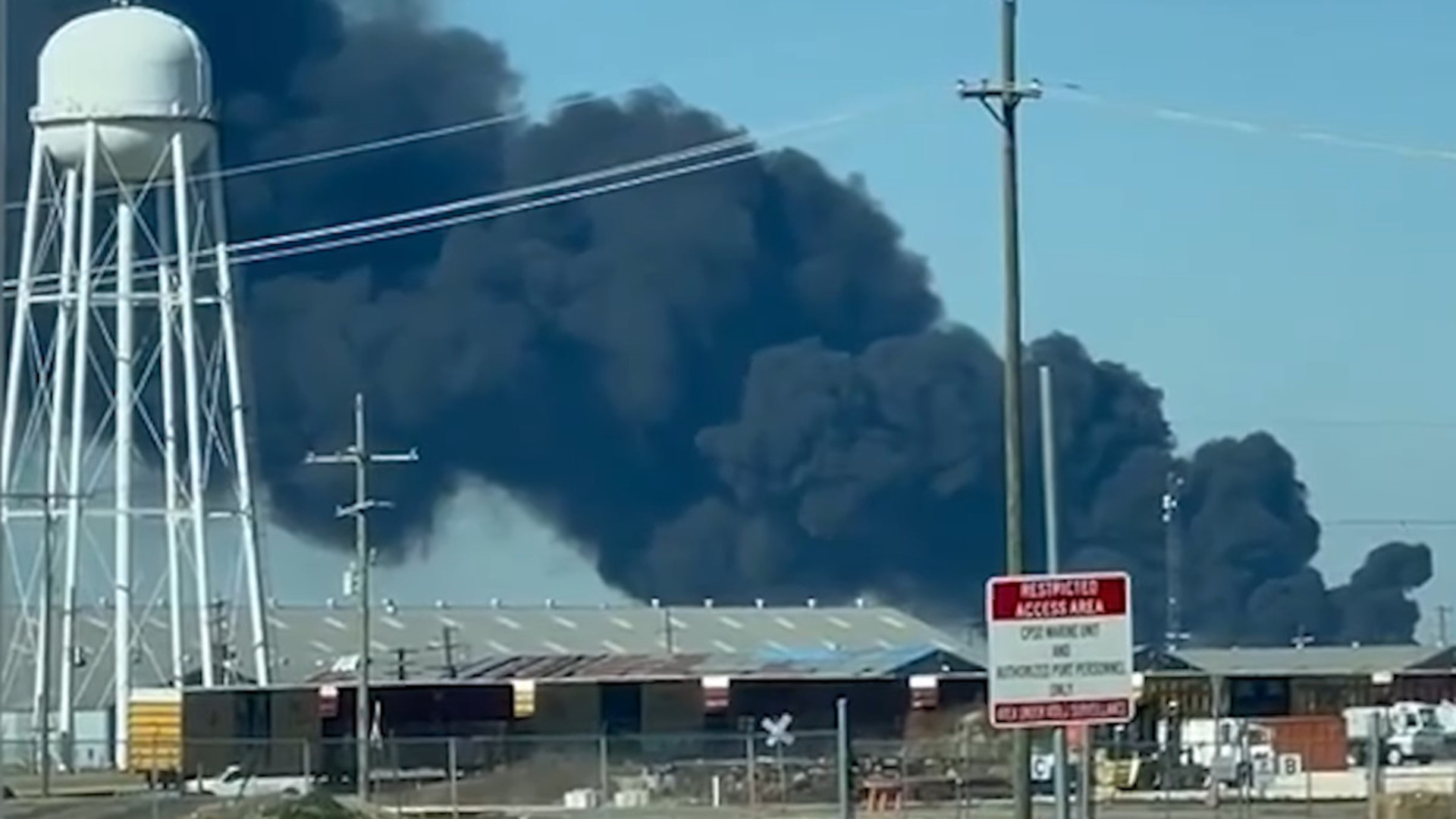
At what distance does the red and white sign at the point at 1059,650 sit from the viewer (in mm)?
19828

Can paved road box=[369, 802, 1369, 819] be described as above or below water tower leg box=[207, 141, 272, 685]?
below

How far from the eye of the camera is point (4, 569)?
874cm

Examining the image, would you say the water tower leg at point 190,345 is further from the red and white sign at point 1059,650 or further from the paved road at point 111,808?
the red and white sign at point 1059,650

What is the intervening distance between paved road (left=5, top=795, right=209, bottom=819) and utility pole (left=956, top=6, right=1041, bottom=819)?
93.3 feet

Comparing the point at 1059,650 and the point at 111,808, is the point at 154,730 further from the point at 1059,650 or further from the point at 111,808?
the point at 1059,650

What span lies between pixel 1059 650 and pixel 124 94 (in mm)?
57847

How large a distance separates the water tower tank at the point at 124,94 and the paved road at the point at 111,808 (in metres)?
19.1

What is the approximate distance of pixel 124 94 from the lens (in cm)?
7481

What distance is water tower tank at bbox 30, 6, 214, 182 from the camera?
74.2 m

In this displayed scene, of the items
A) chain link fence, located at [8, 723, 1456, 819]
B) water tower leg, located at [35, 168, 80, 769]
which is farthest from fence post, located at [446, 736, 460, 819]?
water tower leg, located at [35, 168, 80, 769]

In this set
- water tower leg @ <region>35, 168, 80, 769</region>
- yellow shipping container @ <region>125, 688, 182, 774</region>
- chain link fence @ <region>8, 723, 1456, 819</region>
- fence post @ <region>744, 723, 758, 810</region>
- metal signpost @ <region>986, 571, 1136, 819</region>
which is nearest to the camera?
metal signpost @ <region>986, 571, 1136, 819</region>

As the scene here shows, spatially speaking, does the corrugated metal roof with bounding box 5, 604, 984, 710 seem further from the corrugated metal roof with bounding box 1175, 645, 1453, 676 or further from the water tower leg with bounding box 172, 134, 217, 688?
the water tower leg with bounding box 172, 134, 217, 688

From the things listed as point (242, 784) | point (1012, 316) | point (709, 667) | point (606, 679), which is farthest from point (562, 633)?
point (1012, 316)

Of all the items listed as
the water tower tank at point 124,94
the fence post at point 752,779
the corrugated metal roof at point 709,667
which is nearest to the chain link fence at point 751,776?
the fence post at point 752,779
